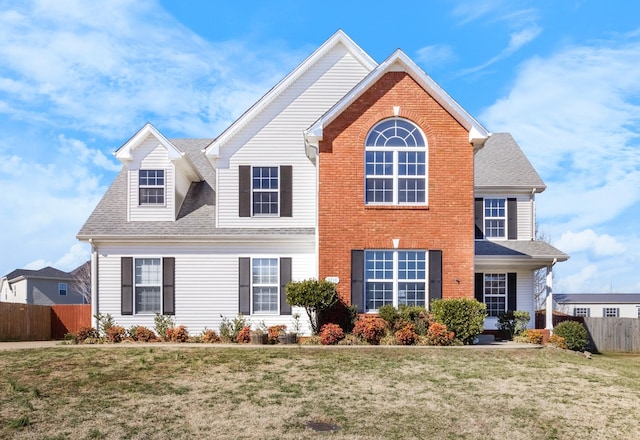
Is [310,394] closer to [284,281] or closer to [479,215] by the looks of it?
[284,281]

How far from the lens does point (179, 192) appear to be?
981 inches

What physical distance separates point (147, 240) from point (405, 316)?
9.70 metres

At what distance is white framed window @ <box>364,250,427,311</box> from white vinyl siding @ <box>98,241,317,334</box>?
2.67 m

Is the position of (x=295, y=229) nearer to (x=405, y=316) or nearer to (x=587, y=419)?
(x=405, y=316)

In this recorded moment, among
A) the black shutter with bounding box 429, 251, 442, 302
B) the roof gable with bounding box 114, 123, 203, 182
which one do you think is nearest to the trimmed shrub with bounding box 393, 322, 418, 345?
the black shutter with bounding box 429, 251, 442, 302

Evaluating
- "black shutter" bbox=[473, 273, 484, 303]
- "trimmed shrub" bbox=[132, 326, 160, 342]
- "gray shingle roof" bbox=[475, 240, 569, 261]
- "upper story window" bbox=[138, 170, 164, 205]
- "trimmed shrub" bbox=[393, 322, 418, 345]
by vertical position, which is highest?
"upper story window" bbox=[138, 170, 164, 205]

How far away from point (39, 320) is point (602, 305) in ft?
166

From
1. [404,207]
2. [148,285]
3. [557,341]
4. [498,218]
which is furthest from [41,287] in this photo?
[557,341]

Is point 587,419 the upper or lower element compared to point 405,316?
lower

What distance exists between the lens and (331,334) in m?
19.7

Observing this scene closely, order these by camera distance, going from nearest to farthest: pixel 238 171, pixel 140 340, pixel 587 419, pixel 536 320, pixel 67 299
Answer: pixel 587 419
pixel 140 340
pixel 238 171
pixel 536 320
pixel 67 299

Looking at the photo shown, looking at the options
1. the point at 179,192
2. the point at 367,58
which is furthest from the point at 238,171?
the point at 367,58

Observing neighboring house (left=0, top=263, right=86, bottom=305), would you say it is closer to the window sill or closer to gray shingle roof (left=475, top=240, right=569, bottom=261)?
gray shingle roof (left=475, top=240, right=569, bottom=261)

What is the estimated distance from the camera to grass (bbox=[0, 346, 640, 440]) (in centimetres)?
1193
